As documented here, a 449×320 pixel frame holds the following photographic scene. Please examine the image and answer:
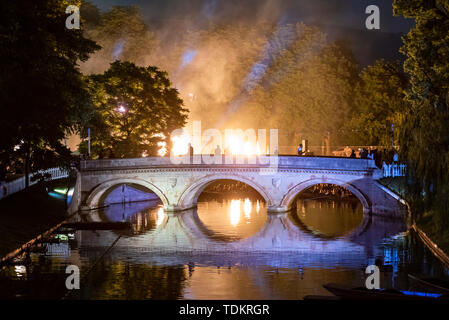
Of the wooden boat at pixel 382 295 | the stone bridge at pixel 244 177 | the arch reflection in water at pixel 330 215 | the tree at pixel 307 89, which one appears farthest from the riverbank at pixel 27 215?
the tree at pixel 307 89

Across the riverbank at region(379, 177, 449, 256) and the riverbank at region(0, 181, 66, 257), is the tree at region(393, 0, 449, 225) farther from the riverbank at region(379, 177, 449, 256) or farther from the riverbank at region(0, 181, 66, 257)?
the riverbank at region(0, 181, 66, 257)

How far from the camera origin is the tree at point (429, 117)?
2577 centimetres

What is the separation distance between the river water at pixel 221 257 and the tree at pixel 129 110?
834cm

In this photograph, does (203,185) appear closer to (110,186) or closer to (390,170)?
(110,186)

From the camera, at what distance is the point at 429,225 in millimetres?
33281

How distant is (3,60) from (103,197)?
79.9ft

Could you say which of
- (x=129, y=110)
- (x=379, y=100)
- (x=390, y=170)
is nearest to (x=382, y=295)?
(x=390, y=170)

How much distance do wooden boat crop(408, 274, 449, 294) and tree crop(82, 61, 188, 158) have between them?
34160mm

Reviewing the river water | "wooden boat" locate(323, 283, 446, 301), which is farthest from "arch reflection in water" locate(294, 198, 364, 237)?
"wooden boat" locate(323, 283, 446, 301)

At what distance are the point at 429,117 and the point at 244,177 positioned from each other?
21.2 metres

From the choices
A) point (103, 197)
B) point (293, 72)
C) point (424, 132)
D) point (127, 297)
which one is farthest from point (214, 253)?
point (293, 72)

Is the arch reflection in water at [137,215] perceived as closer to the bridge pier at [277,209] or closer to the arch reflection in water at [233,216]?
the arch reflection in water at [233,216]

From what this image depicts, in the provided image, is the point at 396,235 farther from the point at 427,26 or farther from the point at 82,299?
the point at 82,299

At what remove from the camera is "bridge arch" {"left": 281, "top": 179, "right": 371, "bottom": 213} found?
1688 inches
